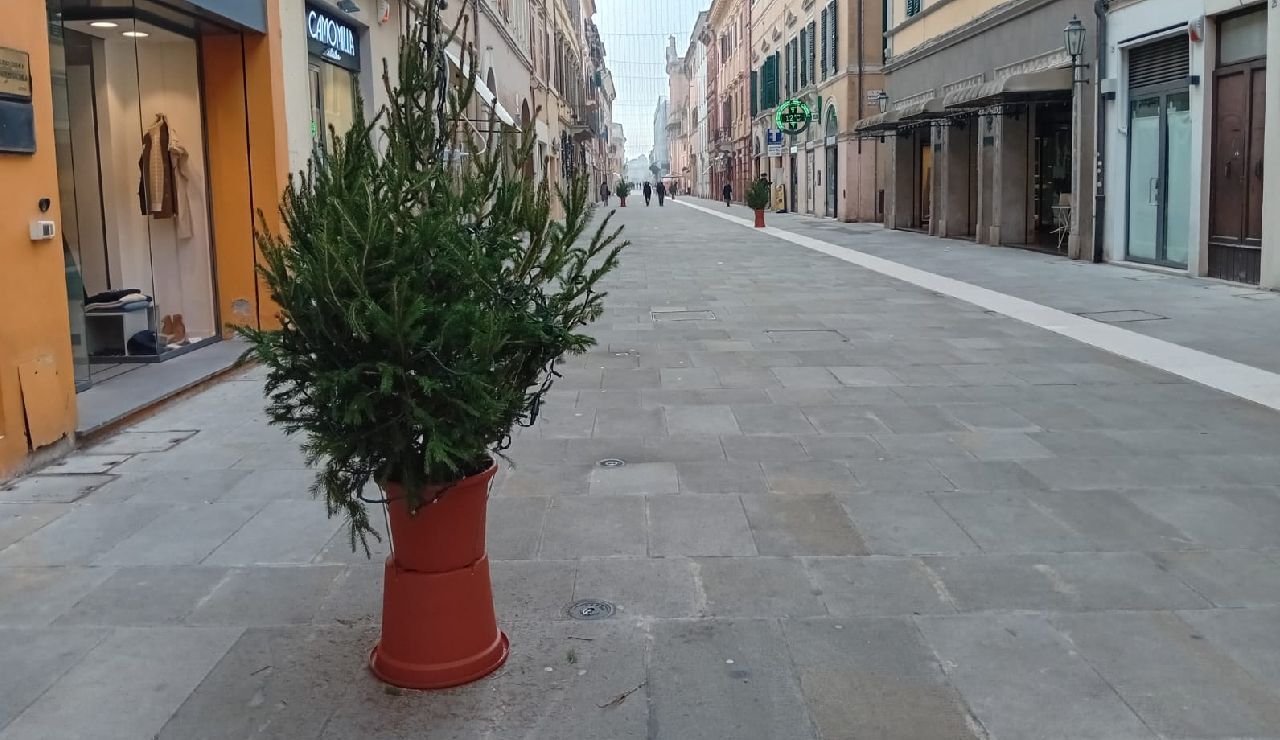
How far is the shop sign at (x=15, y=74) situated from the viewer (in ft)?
18.7

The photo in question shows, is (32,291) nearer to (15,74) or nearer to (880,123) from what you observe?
(15,74)

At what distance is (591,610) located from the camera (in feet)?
12.9

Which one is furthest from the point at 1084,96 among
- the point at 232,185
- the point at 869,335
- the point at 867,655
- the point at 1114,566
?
the point at 867,655

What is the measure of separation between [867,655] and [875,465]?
7.89 ft

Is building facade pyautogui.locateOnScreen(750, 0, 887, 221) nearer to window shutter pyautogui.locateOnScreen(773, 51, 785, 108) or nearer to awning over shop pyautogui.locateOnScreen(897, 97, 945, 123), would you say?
window shutter pyautogui.locateOnScreen(773, 51, 785, 108)

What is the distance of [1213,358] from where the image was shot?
8734 mm

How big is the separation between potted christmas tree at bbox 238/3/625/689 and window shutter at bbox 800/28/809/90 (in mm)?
37618

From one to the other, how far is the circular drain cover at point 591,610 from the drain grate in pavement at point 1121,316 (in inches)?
328

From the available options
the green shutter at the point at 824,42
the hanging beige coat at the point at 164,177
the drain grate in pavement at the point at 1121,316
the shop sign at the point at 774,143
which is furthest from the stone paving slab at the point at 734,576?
the shop sign at the point at 774,143

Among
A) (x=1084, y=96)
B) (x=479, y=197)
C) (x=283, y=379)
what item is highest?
(x=1084, y=96)

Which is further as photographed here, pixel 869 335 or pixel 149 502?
pixel 869 335

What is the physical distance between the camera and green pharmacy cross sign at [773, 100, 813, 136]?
38594 mm

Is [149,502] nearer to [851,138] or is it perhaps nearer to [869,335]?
[869,335]

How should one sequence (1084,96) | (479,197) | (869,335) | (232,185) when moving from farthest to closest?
(1084,96)
(869,335)
(232,185)
(479,197)
